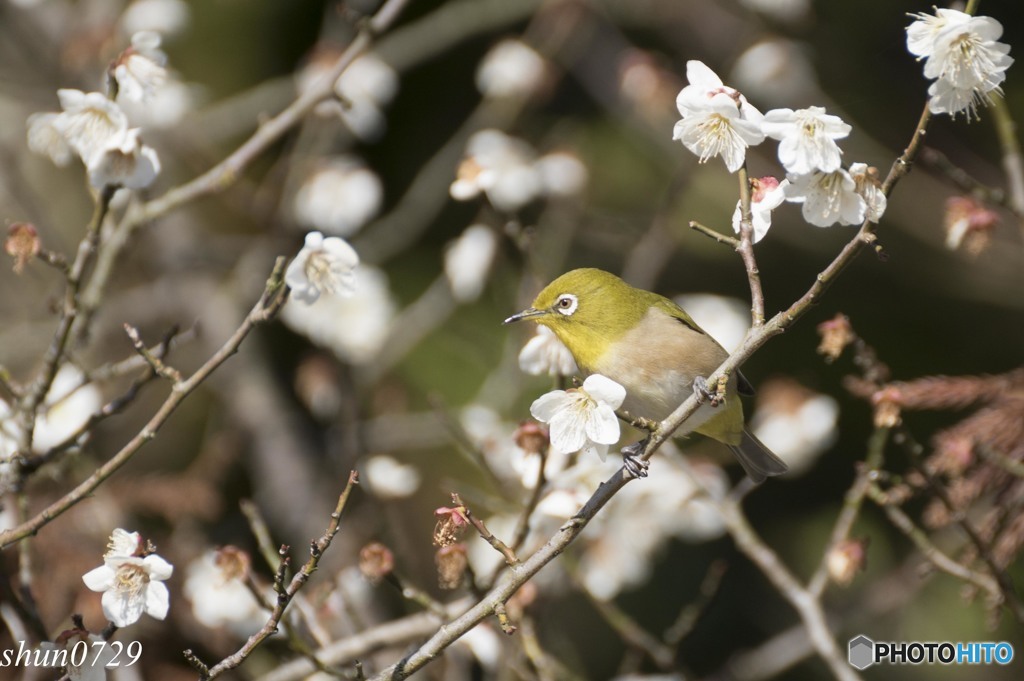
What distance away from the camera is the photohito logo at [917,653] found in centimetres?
320

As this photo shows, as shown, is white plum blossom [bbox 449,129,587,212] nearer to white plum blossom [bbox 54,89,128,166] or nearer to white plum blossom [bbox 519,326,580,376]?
white plum blossom [bbox 519,326,580,376]

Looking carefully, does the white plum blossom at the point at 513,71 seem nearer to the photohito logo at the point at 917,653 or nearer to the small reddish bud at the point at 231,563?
the photohito logo at the point at 917,653

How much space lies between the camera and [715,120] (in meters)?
1.96

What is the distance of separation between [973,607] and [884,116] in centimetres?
302

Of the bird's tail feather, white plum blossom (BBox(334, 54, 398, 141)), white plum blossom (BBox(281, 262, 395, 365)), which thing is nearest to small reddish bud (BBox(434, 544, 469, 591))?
the bird's tail feather

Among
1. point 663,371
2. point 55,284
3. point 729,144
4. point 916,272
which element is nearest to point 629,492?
point 663,371

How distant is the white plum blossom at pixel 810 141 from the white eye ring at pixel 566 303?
3.17 ft

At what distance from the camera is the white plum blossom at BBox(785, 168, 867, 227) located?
1.90 m

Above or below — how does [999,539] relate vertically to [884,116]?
below

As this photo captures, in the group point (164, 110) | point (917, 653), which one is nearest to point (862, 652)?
point (917, 653)

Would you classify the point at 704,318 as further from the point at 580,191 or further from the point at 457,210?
the point at 457,210

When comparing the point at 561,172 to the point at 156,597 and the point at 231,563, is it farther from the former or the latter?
the point at 156,597

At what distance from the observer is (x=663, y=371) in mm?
2779

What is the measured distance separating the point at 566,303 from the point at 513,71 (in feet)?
7.62
